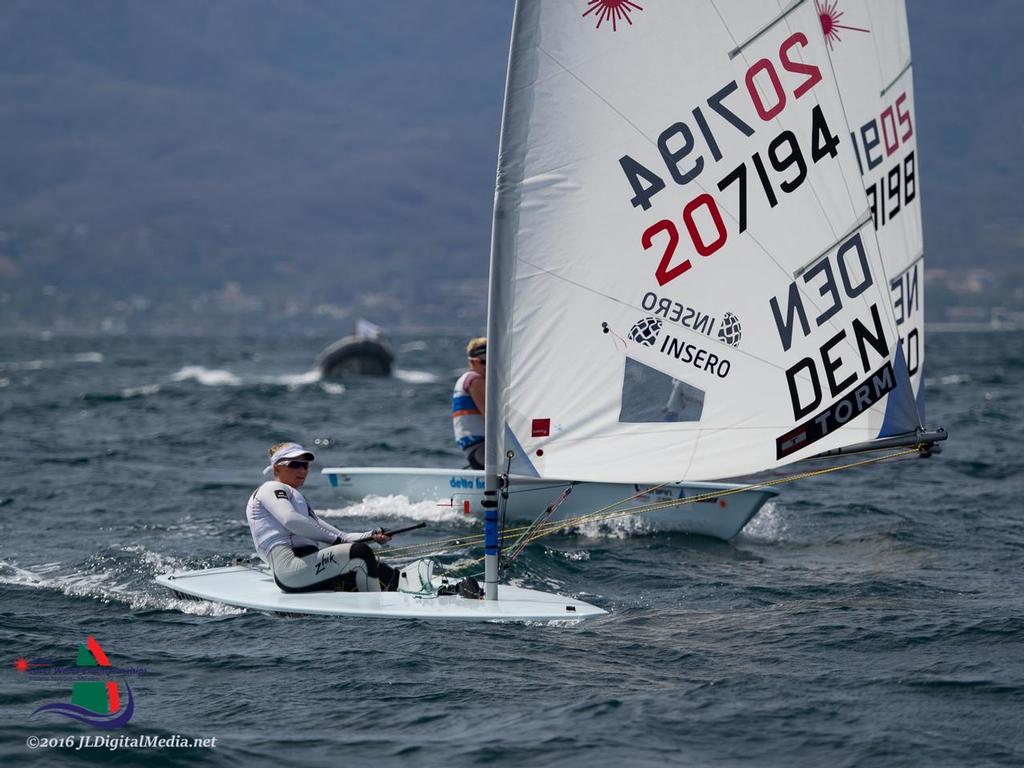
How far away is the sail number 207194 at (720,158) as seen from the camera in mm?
9086

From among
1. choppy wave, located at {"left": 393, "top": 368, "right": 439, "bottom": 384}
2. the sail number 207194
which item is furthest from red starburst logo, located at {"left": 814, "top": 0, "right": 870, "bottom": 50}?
choppy wave, located at {"left": 393, "top": 368, "right": 439, "bottom": 384}

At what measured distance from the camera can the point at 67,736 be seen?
23.3ft

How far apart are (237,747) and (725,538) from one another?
6728 mm

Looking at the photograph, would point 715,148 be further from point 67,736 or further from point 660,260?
point 67,736

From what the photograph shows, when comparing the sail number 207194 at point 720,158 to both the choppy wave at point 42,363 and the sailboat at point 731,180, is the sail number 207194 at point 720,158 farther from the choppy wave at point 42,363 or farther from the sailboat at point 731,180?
the choppy wave at point 42,363

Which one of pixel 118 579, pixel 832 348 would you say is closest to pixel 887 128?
pixel 832 348

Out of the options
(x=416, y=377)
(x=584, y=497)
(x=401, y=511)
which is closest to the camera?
(x=584, y=497)

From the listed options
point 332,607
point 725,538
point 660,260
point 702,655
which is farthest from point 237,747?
point 725,538

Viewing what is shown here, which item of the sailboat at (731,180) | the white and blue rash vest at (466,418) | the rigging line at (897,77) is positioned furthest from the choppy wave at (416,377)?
the sailboat at (731,180)

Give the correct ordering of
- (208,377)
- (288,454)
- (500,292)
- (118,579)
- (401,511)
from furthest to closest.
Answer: (208,377) < (401,511) < (118,579) < (288,454) < (500,292)

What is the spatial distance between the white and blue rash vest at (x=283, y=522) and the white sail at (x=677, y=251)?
57.8 inches

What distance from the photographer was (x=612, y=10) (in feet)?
28.9

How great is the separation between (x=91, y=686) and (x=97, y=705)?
346 mm

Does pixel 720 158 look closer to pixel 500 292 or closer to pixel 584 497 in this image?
pixel 500 292
